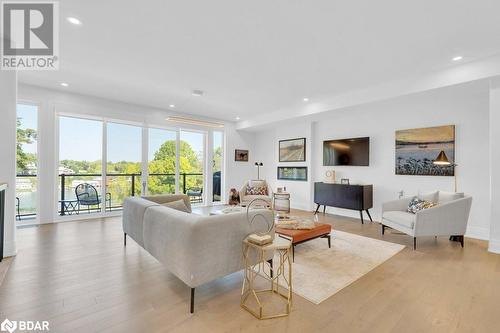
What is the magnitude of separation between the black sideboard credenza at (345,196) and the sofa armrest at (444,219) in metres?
1.50

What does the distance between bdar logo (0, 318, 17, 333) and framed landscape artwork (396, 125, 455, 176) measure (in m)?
5.90

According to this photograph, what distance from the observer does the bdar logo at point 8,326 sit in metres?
1.73

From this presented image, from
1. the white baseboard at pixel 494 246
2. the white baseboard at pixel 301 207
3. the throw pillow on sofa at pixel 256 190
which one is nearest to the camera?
the white baseboard at pixel 494 246

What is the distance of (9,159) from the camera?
119 inches

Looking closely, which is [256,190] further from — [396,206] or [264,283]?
[264,283]

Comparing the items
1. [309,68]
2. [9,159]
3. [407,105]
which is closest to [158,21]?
[309,68]

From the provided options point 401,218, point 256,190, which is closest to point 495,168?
point 401,218

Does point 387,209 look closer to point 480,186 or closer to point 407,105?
point 480,186

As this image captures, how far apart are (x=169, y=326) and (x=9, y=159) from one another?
10.0 feet

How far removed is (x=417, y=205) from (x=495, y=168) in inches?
43.4

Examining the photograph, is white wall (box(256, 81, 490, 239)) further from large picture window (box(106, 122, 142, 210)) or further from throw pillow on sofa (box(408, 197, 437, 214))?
large picture window (box(106, 122, 142, 210))

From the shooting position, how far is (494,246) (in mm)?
3344

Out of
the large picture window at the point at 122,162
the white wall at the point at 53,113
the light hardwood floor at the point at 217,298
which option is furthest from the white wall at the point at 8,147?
the large picture window at the point at 122,162

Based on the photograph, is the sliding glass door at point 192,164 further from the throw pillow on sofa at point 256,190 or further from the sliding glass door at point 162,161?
the throw pillow on sofa at point 256,190
